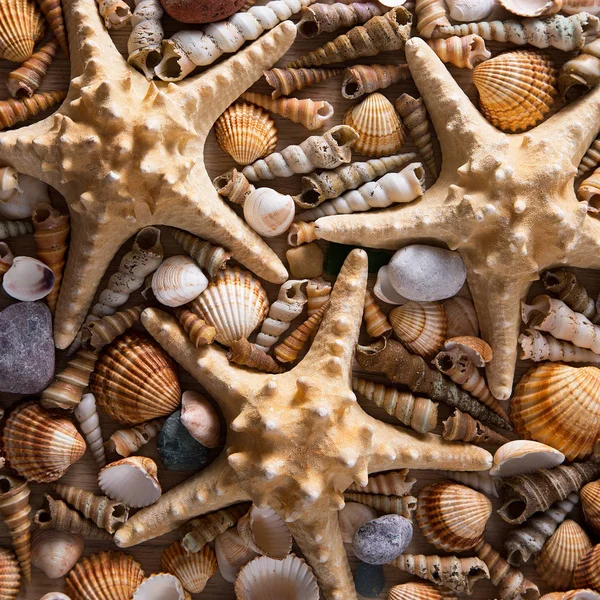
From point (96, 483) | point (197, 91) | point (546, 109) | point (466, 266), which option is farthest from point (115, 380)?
point (546, 109)

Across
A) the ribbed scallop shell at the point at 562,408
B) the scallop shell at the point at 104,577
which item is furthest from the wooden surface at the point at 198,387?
the ribbed scallop shell at the point at 562,408

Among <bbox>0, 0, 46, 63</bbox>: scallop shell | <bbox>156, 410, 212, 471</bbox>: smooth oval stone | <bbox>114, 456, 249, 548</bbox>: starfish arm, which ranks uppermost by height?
<bbox>0, 0, 46, 63</bbox>: scallop shell

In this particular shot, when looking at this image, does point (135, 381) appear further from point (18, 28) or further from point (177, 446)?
point (18, 28)

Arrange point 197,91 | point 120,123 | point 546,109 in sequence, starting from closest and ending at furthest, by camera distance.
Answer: point 120,123, point 197,91, point 546,109

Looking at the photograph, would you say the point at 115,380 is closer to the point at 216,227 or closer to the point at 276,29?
the point at 216,227

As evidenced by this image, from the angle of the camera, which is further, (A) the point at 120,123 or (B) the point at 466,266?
(B) the point at 466,266

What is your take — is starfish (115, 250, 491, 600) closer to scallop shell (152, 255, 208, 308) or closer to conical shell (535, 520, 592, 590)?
scallop shell (152, 255, 208, 308)

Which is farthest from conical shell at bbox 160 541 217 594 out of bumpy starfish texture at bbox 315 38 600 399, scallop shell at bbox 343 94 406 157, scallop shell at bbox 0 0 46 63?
scallop shell at bbox 0 0 46 63
